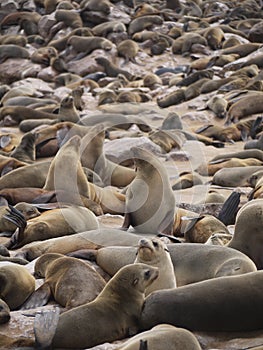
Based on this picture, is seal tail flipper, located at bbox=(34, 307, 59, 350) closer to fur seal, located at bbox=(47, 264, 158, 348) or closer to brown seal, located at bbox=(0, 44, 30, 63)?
fur seal, located at bbox=(47, 264, 158, 348)

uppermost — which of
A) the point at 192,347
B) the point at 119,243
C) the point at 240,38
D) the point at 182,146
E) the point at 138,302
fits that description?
the point at 192,347

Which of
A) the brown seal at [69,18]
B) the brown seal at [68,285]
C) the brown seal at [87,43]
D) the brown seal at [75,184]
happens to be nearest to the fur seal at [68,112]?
the brown seal at [75,184]

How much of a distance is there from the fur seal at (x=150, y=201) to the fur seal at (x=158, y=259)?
68.2 inches

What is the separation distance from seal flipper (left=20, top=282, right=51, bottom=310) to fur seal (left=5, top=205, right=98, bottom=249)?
58.1 inches

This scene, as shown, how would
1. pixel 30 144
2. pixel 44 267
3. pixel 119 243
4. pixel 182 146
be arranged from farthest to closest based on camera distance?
pixel 182 146 → pixel 30 144 → pixel 119 243 → pixel 44 267

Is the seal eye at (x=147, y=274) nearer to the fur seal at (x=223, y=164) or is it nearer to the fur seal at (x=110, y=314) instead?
the fur seal at (x=110, y=314)

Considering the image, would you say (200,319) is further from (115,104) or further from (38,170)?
(115,104)

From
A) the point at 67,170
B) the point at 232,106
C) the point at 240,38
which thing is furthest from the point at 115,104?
the point at 67,170

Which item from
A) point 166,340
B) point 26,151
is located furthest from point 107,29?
point 166,340

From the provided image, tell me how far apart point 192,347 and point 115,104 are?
1189cm

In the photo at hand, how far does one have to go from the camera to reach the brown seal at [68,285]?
14.3 feet

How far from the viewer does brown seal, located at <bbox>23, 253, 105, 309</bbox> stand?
14.3 feet

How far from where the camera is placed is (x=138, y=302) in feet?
13.3

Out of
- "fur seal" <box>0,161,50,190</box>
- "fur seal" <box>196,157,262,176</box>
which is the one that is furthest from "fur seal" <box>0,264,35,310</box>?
"fur seal" <box>196,157,262,176</box>
